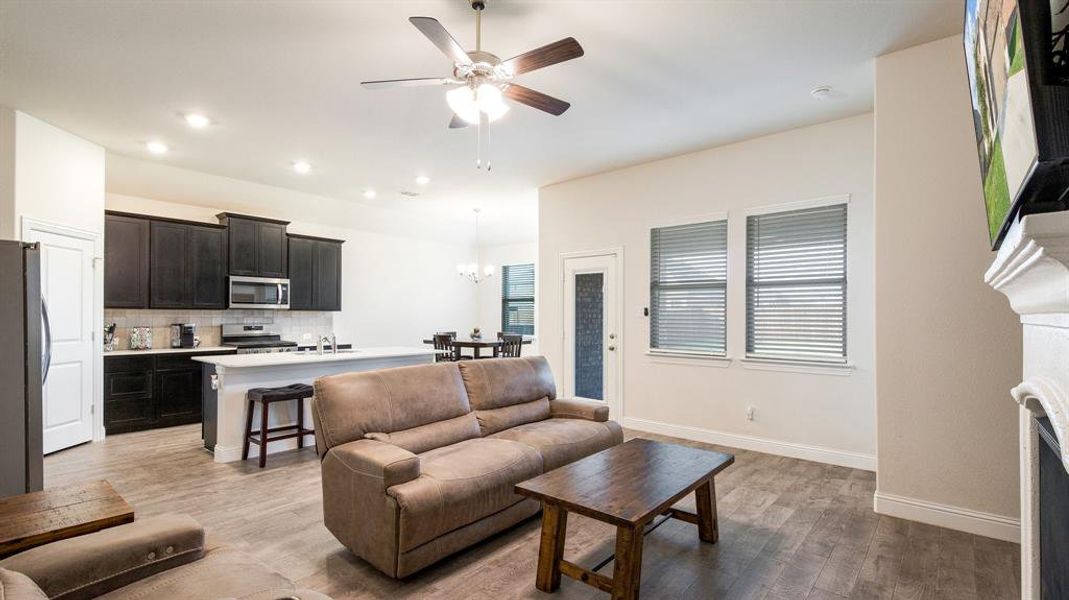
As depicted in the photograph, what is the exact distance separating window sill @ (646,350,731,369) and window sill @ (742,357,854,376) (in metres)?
0.21

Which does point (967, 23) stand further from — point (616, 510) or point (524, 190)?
point (524, 190)

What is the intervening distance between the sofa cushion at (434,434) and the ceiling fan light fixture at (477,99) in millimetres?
1853

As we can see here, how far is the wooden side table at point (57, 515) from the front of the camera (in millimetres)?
1418

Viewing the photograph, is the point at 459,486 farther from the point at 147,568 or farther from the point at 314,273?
the point at 314,273

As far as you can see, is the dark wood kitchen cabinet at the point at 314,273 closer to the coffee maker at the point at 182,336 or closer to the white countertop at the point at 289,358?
the coffee maker at the point at 182,336

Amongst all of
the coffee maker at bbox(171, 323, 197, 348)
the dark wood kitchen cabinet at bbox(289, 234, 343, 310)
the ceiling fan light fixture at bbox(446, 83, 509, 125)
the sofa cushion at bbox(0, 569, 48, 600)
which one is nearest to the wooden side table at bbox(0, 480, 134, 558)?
the sofa cushion at bbox(0, 569, 48, 600)

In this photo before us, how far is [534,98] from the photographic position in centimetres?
283

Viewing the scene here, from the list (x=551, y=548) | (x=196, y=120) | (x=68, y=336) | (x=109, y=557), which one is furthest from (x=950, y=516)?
(x=68, y=336)

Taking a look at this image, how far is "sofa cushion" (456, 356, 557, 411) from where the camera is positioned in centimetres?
349

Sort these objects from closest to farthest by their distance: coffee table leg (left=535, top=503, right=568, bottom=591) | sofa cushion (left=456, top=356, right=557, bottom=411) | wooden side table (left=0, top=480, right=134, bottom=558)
Answer: wooden side table (left=0, top=480, right=134, bottom=558), coffee table leg (left=535, top=503, right=568, bottom=591), sofa cushion (left=456, top=356, right=557, bottom=411)

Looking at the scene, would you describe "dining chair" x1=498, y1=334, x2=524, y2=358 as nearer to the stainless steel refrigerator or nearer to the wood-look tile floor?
the wood-look tile floor

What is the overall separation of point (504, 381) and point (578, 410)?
2.03 ft

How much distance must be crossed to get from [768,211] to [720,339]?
1.26 metres

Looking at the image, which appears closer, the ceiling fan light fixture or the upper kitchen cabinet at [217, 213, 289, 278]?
the ceiling fan light fixture
